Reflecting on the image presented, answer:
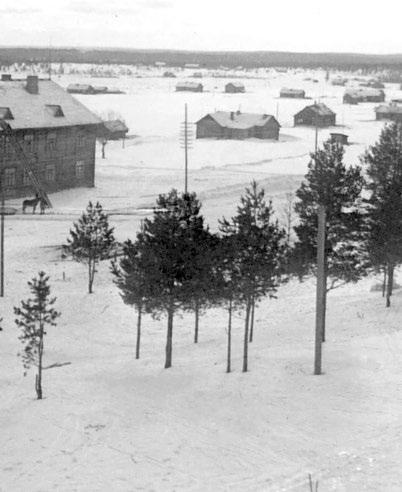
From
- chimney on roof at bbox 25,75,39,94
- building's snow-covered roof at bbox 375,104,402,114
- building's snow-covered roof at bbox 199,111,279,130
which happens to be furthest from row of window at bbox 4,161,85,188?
building's snow-covered roof at bbox 375,104,402,114

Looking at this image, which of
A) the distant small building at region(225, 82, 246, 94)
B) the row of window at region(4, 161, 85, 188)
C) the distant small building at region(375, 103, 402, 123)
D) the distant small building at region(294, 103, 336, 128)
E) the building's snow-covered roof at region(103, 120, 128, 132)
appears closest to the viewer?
the row of window at region(4, 161, 85, 188)

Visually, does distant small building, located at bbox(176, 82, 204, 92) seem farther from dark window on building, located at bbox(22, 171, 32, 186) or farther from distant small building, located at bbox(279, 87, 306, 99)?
dark window on building, located at bbox(22, 171, 32, 186)

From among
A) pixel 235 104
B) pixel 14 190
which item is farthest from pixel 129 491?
pixel 235 104

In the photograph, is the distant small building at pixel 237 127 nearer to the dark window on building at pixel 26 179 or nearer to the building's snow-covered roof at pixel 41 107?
the building's snow-covered roof at pixel 41 107

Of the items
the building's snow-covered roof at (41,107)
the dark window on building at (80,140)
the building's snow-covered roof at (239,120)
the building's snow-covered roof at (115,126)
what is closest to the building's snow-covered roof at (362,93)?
the building's snow-covered roof at (239,120)

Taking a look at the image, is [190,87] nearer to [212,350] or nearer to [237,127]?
[237,127]

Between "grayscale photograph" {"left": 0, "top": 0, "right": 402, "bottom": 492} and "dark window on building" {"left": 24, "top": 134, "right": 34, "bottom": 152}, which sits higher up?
"dark window on building" {"left": 24, "top": 134, "right": 34, "bottom": 152}

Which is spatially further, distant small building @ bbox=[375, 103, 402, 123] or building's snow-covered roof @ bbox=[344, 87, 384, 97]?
building's snow-covered roof @ bbox=[344, 87, 384, 97]

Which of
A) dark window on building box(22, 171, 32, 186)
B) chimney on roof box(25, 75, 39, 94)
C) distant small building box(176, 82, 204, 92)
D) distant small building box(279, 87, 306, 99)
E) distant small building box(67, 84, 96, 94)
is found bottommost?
dark window on building box(22, 171, 32, 186)

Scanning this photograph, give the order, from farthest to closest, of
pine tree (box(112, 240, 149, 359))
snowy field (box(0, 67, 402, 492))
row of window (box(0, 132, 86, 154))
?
row of window (box(0, 132, 86, 154)) → pine tree (box(112, 240, 149, 359)) → snowy field (box(0, 67, 402, 492))
